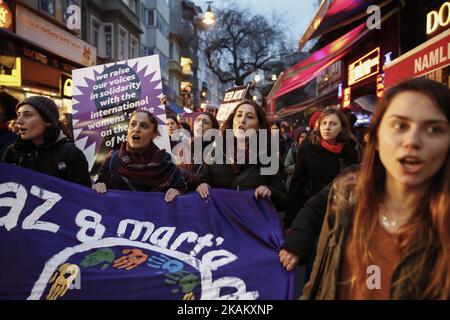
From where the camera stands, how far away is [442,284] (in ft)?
4.68

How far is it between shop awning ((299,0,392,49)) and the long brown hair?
667cm

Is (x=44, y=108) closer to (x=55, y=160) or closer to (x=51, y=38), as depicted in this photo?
(x=55, y=160)

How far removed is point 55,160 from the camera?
349 cm

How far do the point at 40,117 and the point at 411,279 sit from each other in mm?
3175

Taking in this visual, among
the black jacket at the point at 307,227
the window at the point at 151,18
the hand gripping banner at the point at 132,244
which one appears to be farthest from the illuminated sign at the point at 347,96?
the window at the point at 151,18

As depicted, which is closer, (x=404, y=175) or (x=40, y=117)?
(x=404, y=175)

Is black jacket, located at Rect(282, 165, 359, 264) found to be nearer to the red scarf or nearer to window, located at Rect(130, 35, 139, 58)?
the red scarf

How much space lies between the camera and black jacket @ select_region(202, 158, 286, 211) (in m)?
3.61

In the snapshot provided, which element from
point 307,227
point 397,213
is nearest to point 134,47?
point 307,227

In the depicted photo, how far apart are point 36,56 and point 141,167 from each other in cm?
1120

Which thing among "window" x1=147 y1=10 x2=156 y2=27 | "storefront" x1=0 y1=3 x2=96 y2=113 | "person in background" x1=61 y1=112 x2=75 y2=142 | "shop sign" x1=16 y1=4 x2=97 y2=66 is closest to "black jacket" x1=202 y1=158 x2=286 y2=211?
"person in background" x1=61 y1=112 x2=75 y2=142
